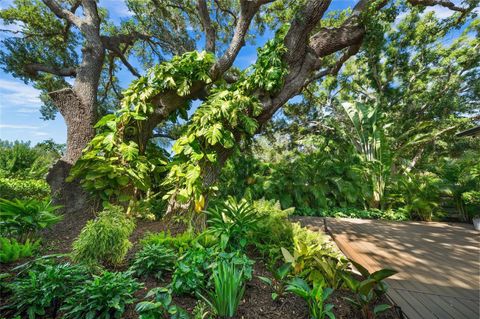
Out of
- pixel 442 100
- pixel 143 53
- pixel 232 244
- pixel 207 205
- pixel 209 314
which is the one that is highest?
pixel 143 53

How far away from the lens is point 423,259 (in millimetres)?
3375

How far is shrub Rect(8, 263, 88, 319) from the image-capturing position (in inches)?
60.9

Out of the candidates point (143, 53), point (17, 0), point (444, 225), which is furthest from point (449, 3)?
point (17, 0)

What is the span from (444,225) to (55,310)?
822cm

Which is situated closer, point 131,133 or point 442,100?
point 131,133

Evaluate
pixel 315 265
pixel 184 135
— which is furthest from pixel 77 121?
pixel 315 265

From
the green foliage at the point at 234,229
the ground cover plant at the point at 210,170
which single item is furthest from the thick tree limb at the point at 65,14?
the green foliage at the point at 234,229

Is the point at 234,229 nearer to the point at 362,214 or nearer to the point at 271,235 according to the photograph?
the point at 271,235

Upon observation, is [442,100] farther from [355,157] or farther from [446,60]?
[355,157]

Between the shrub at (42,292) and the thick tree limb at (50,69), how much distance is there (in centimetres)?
651

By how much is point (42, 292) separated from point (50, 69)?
730 centimetres

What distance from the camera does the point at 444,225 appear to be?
5.82 metres

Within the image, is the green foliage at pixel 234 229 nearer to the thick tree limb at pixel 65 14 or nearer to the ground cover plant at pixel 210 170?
the ground cover plant at pixel 210 170

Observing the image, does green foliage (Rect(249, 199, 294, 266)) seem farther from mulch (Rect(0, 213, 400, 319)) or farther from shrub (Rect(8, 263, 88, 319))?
shrub (Rect(8, 263, 88, 319))
